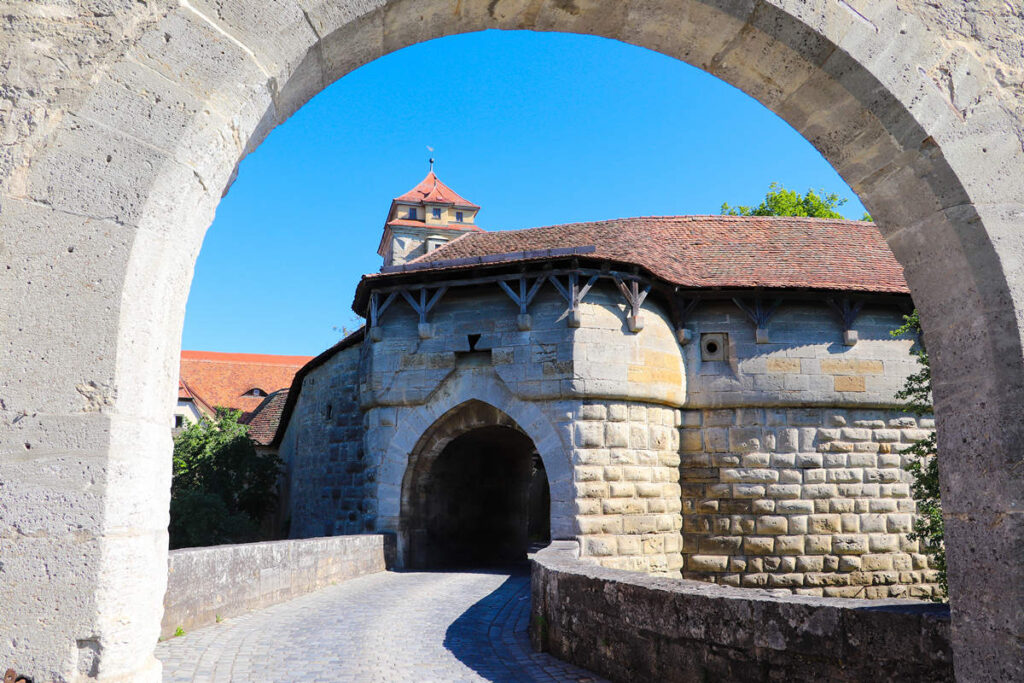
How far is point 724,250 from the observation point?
13.2m

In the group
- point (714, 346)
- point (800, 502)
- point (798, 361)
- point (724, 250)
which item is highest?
point (724, 250)

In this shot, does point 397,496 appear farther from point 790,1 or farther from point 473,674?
point 790,1

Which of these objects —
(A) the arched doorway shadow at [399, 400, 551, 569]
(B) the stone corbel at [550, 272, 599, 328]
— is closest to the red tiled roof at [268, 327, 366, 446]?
(A) the arched doorway shadow at [399, 400, 551, 569]

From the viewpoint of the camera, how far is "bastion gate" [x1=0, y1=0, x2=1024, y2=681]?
1.80m

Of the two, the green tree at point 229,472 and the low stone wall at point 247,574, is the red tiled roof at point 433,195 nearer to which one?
the green tree at point 229,472

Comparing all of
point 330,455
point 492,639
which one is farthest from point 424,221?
point 492,639

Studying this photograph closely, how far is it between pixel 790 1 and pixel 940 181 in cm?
81

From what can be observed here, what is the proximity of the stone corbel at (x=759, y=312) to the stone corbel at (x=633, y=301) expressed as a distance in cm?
170

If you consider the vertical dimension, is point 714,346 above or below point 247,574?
above

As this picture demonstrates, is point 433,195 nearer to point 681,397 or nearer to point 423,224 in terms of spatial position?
point 423,224

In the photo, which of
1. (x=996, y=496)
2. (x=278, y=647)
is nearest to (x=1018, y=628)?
(x=996, y=496)

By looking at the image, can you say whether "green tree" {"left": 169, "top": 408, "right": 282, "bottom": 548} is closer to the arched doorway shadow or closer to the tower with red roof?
the arched doorway shadow

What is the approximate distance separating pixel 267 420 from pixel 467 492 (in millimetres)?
12808

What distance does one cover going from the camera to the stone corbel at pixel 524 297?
35.7 ft
